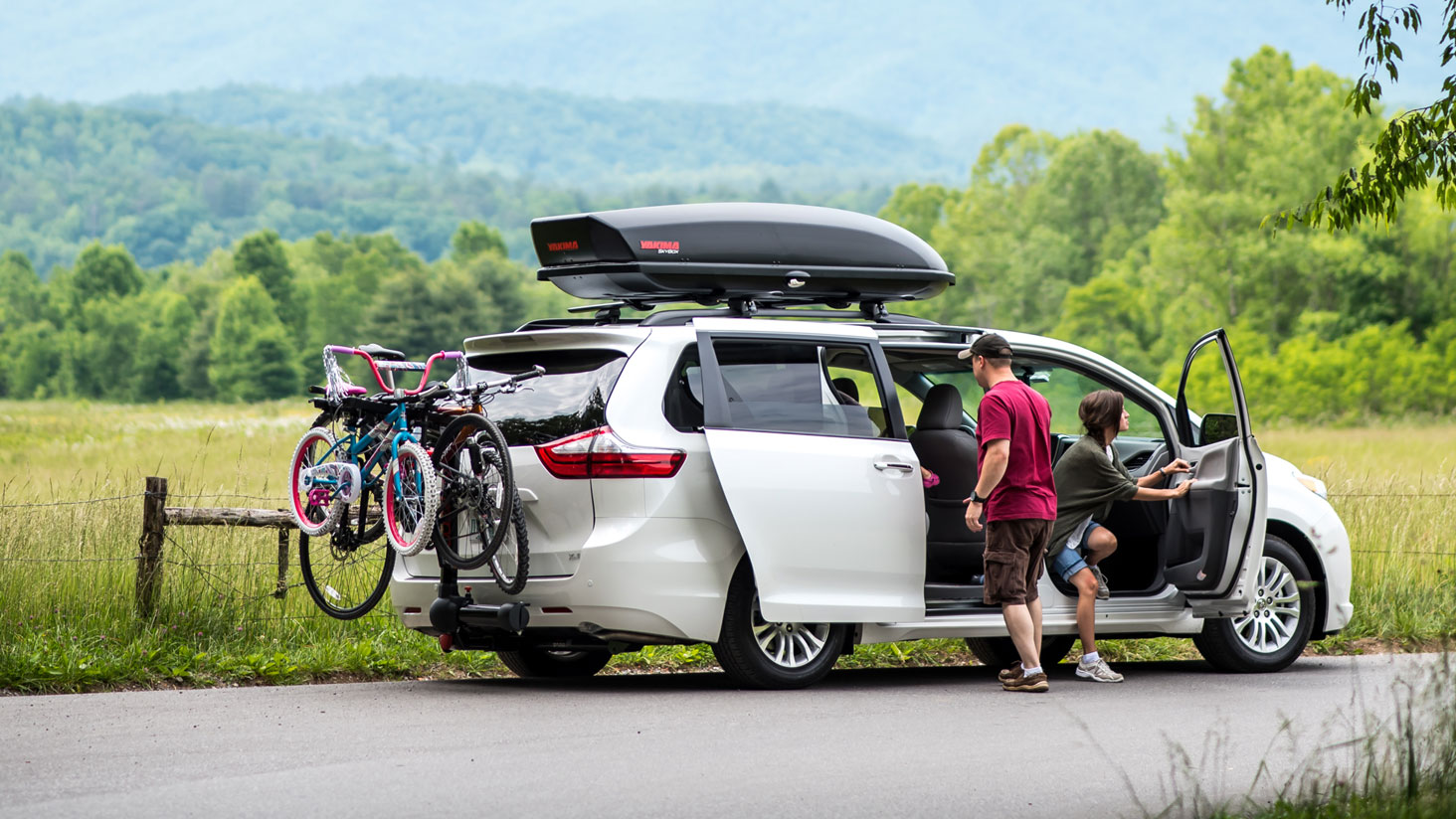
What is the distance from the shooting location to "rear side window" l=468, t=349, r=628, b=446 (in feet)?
28.5

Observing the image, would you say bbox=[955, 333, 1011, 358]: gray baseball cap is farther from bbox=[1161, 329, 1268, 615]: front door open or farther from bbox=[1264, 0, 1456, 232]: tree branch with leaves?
bbox=[1264, 0, 1456, 232]: tree branch with leaves

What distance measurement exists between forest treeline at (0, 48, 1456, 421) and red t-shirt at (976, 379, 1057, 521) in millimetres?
4872

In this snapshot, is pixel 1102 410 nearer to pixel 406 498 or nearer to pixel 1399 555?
pixel 406 498

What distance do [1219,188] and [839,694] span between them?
6717 centimetres

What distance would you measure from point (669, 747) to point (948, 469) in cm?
321

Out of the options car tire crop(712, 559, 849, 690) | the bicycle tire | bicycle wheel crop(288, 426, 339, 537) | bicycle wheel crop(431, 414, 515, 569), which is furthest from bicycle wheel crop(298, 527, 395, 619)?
car tire crop(712, 559, 849, 690)

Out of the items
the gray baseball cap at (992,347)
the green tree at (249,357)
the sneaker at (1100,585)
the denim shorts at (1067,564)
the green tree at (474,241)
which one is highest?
the green tree at (474,241)

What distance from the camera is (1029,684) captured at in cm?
918

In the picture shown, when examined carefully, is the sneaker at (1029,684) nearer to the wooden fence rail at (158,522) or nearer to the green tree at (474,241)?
the wooden fence rail at (158,522)

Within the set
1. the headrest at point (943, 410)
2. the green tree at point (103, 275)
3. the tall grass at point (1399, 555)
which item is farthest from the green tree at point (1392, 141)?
the green tree at point (103, 275)

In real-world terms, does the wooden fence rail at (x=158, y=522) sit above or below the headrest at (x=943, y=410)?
below

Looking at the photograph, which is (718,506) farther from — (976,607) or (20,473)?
(20,473)

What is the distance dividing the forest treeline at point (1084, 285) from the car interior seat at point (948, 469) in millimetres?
4662

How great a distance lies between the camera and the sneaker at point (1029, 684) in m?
9.16
